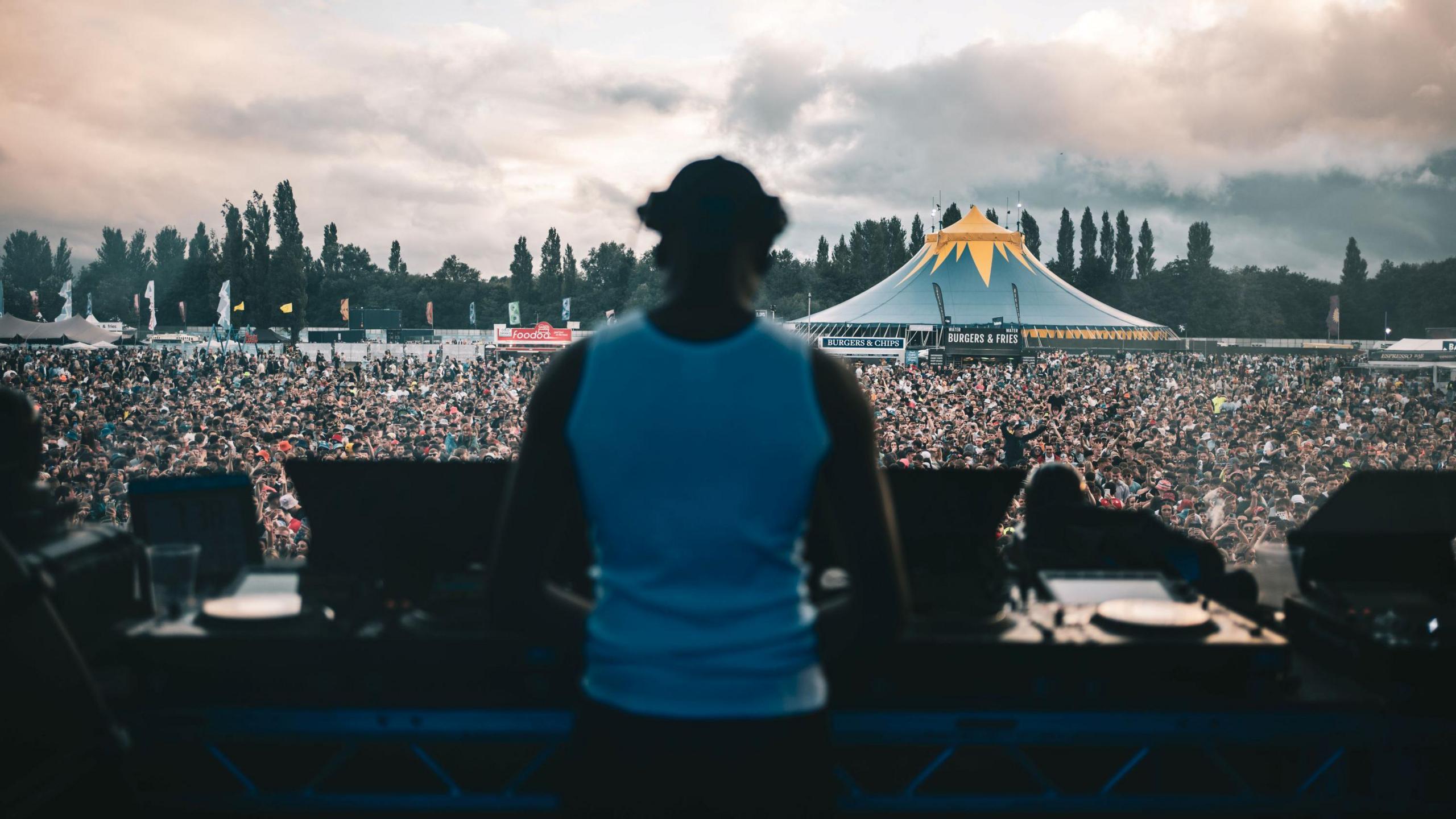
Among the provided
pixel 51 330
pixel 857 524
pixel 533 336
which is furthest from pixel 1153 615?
pixel 51 330

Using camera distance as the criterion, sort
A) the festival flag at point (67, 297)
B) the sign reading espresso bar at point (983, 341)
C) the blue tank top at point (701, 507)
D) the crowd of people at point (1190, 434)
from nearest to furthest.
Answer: the blue tank top at point (701, 507) < the crowd of people at point (1190, 434) < the sign reading espresso bar at point (983, 341) < the festival flag at point (67, 297)

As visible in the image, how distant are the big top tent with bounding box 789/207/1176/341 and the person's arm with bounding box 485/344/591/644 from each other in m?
39.2

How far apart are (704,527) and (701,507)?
25mm

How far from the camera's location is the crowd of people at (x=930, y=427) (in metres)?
11.1

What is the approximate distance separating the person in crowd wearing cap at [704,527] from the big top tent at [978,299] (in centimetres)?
3918

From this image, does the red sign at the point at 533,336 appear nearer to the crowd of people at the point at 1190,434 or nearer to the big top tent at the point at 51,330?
the crowd of people at the point at 1190,434

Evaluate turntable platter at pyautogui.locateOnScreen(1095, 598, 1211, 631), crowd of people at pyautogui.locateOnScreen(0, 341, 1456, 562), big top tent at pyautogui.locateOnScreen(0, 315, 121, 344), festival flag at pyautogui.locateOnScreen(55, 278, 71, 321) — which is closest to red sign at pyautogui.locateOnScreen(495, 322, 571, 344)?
crowd of people at pyautogui.locateOnScreen(0, 341, 1456, 562)

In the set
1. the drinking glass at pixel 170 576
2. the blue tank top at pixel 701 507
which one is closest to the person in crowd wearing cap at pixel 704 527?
the blue tank top at pixel 701 507

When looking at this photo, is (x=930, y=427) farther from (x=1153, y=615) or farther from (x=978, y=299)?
(x=978, y=299)

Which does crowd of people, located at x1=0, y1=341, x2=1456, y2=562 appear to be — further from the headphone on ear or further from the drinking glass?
the headphone on ear

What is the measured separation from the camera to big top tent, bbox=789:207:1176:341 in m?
41.6

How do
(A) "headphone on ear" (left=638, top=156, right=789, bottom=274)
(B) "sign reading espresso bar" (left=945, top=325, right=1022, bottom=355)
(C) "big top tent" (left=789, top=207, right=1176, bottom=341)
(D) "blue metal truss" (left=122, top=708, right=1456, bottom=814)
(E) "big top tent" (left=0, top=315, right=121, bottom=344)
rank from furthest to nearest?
(E) "big top tent" (left=0, top=315, right=121, bottom=344), (C) "big top tent" (left=789, top=207, right=1176, bottom=341), (B) "sign reading espresso bar" (left=945, top=325, right=1022, bottom=355), (D) "blue metal truss" (left=122, top=708, right=1456, bottom=814), (A) "headphone on ear" (left=638, top=156, right=789, bottom=274)

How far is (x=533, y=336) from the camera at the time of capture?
42.8 metres

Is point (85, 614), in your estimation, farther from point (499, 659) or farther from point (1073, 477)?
point (1073, 477)
